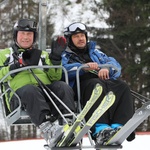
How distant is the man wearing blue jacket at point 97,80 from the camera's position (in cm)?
439

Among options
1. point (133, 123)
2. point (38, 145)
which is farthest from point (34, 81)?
point (38, 145)

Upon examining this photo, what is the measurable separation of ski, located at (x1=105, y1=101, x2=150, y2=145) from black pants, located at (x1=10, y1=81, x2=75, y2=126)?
48 centimetres

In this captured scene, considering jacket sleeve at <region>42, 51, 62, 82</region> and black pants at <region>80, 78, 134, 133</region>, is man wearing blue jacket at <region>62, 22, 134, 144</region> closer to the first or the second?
black pants at <region>80, 78, 134, 133</region>

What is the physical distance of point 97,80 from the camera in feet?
15.0

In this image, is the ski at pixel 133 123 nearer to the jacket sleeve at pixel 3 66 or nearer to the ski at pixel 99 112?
the ski at pixel 99 112

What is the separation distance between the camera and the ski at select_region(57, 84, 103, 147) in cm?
388

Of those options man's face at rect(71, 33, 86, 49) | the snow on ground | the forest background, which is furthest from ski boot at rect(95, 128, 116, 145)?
the forest background

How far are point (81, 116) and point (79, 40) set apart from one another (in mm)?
1282

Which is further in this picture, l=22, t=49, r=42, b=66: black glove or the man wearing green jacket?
l=22, t=49, r=42, b=66: black glove

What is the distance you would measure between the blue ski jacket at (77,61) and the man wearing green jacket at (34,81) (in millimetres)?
149

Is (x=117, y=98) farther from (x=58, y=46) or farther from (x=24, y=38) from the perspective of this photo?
(x=24, y=38)

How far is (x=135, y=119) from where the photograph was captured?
3.98 meters

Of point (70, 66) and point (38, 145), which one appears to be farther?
point (38, 145)

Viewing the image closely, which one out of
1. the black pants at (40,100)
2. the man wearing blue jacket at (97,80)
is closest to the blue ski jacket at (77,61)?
the man wearing blue jacket at (97,80)
